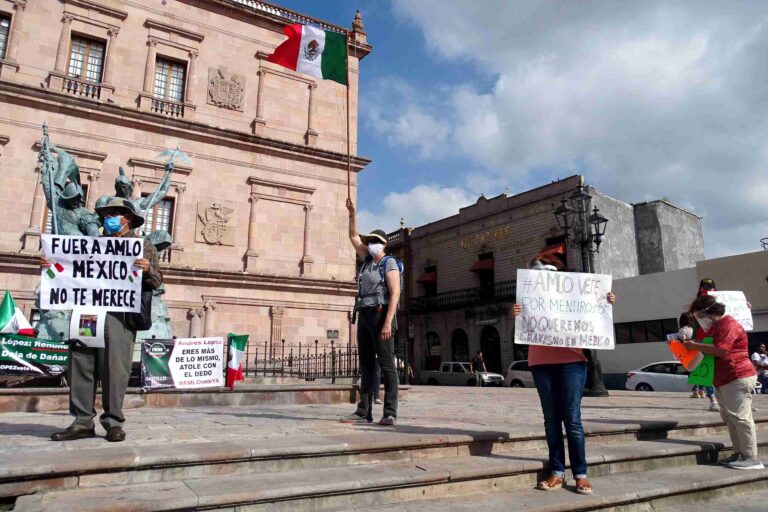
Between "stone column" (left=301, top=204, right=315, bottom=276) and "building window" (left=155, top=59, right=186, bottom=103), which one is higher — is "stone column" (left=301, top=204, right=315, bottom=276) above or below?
below

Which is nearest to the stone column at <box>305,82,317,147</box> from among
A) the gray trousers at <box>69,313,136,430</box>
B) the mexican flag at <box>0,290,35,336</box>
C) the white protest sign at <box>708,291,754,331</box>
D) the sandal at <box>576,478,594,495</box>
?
the mexican flag at <box>0,290,35,336</box>

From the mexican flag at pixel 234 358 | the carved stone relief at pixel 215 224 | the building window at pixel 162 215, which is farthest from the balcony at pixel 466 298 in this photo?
the mexican flag at pixel 234 358

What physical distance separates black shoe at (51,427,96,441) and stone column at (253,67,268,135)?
55.7 feet

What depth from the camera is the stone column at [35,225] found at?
15719 mm

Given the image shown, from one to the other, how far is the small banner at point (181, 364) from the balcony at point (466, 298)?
22448 millimetres

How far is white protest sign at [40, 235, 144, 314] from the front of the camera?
4211mm

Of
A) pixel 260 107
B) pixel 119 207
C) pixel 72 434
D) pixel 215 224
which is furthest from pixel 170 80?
pixel 72 434

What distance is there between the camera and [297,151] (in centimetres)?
2052

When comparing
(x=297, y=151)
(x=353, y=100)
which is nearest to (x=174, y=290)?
(x=297, y=151)

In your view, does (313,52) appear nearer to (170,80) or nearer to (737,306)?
(737,306)

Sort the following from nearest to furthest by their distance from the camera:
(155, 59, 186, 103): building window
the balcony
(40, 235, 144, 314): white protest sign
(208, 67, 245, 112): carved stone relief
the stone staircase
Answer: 1. the stone staircase
2. (40, 235, 144, 314): white protest sign
3. (155, 59, 186, 103): building window
4. (208, 67, 245, 112): carved stone relief
5. the balcony

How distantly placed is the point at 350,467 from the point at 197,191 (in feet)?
54.8

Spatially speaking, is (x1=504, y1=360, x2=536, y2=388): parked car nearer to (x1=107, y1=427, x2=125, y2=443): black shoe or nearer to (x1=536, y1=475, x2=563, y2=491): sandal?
(x1=536, y1=475, x2=563, y2=491): sandal

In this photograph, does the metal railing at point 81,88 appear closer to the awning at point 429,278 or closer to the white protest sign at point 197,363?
the white protest sign at point 197,363
